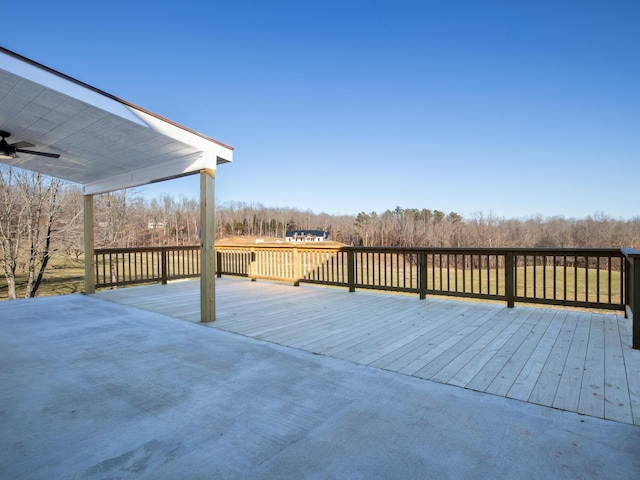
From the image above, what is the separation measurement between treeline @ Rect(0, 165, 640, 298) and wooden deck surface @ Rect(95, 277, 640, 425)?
1.68 metres

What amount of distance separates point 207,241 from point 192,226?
103 ft

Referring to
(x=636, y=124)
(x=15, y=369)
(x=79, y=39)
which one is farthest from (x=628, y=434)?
(x=636, y=124)

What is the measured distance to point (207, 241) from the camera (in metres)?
4.09

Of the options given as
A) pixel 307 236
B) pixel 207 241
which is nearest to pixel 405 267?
pixel 207 241

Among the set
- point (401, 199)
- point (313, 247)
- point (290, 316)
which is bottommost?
point (290, 316)

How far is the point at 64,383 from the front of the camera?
239 centimetres

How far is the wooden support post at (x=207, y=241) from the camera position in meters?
4.02

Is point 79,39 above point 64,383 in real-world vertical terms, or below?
above

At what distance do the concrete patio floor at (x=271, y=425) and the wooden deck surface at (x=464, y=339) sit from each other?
0.86ft

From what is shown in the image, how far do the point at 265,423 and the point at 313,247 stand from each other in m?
5.11

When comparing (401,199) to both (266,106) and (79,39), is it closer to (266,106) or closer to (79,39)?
(266,106)

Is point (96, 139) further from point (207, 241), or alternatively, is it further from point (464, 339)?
point (464, 339)

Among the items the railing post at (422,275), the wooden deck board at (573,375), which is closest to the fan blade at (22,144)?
the railing post at (422,275)

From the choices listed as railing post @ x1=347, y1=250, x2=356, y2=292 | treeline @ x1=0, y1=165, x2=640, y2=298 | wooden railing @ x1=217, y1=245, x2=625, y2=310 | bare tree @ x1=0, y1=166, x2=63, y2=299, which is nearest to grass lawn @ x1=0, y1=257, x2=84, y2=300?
treeline @ x1=0, y1=165, x2=640, y2=298
